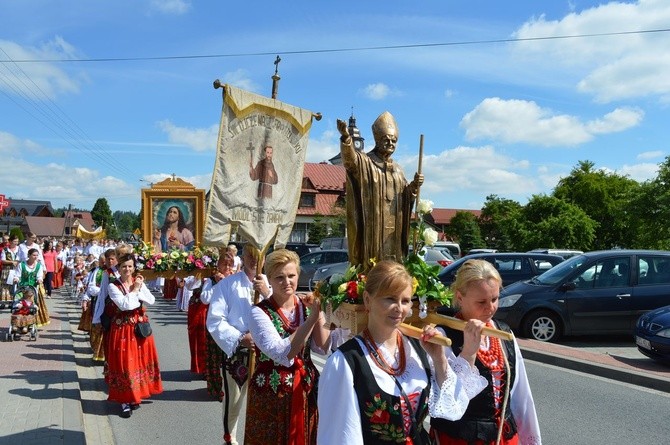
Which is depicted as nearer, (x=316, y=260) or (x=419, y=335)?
(x=419, y=335)

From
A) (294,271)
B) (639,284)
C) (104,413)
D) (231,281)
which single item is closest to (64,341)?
(104,413)

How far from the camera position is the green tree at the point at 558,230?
162ft

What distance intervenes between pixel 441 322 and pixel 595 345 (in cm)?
919

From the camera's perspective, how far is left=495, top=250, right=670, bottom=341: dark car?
11102 millimetres

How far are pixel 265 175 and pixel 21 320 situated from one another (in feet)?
27.7

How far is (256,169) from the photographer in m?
5.84

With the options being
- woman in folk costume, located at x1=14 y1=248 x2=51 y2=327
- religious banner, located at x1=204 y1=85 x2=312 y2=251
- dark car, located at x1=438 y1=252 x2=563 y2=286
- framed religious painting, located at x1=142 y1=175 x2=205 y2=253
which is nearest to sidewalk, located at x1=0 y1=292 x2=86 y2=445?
woman in folk costume, located at x1=14 y1=248 x2=51 y2=327

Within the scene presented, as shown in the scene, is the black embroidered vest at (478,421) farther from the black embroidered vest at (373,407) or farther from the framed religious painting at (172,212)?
the framed religious painting at (172,212)

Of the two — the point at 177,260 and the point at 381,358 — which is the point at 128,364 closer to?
the point at 177,260

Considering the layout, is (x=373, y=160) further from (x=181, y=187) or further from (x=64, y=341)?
(x=64, y=341)

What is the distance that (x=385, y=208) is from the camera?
4449 millimetres

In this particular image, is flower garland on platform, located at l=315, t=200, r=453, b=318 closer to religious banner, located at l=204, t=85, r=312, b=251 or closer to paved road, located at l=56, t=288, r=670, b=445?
religious banner, located at l=204, t=85, r=312, b=251

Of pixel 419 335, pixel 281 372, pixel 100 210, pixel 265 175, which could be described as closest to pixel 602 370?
pixel 265 175

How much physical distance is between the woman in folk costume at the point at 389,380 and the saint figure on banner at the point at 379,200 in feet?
4.82
